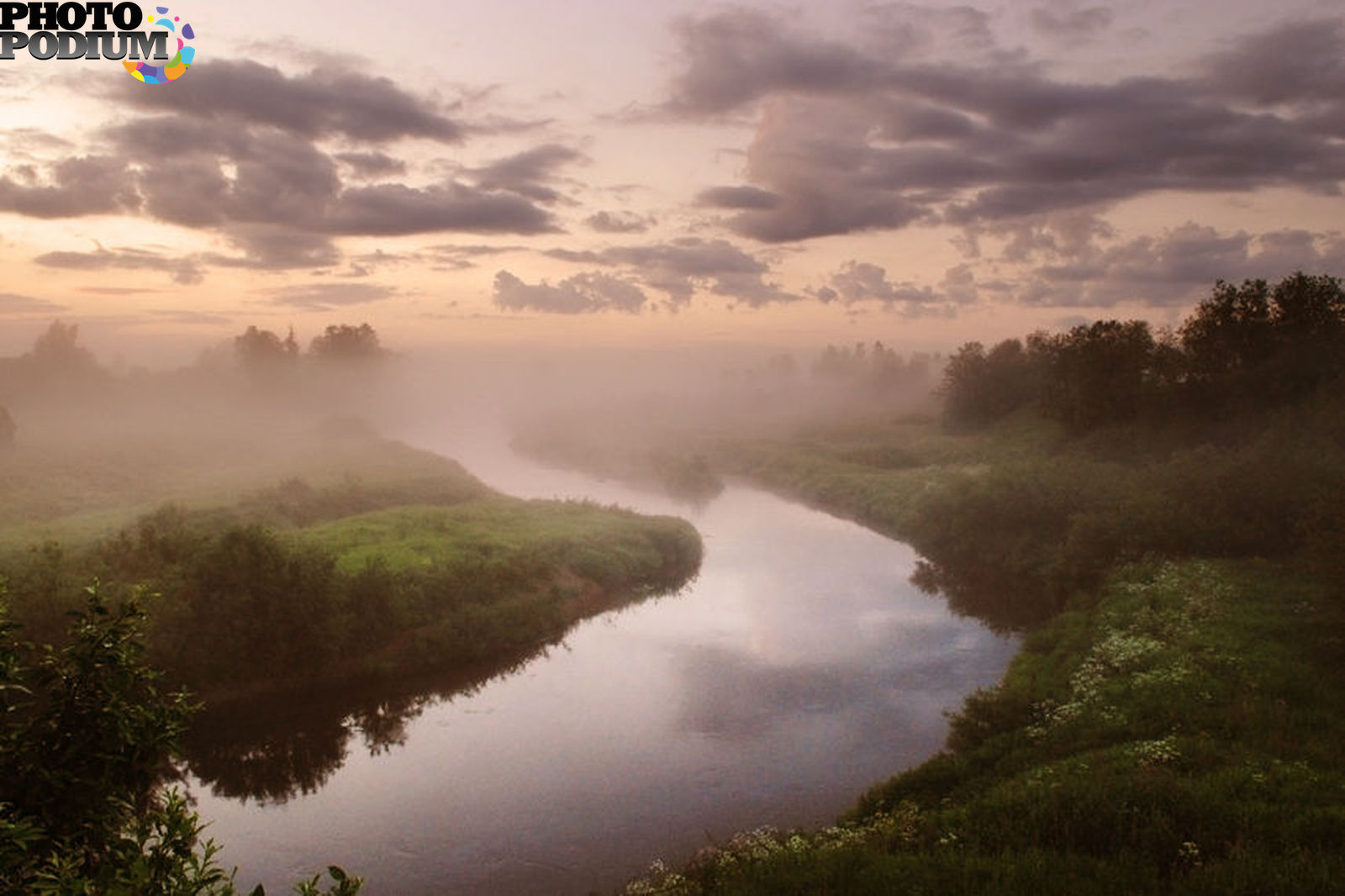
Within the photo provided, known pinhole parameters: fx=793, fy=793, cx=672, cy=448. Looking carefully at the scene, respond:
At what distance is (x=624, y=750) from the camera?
30406mm

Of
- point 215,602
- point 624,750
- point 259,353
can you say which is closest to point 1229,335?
point 624,750

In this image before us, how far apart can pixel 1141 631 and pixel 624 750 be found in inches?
880

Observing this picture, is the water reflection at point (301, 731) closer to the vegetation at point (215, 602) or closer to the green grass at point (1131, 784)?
the vegetation at point (215, 602)

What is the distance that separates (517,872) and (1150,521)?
39.3 metres

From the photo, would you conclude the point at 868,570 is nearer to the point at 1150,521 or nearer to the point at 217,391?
the point at 1150,521

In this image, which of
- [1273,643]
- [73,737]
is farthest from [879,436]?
[73,737]

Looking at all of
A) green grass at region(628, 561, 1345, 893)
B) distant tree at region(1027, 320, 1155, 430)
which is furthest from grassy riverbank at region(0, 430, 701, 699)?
distant tree at region(1027, 320, 1155, 430)

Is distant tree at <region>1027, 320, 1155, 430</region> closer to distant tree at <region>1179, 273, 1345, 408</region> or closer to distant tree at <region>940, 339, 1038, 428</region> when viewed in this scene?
distant tree at <region>1179, 273, 1345, 408</region>

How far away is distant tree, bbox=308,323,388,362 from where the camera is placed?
192m

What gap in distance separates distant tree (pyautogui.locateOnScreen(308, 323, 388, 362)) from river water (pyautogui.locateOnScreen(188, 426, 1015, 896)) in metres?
168

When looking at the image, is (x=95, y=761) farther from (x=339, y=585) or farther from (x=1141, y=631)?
(x=1141, y=631)

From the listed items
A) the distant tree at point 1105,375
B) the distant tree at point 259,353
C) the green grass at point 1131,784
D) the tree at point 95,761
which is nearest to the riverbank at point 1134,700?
the green grass at point 1131,784

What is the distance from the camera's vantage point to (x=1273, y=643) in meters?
29.5

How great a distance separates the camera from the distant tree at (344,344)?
191875 millimetres
